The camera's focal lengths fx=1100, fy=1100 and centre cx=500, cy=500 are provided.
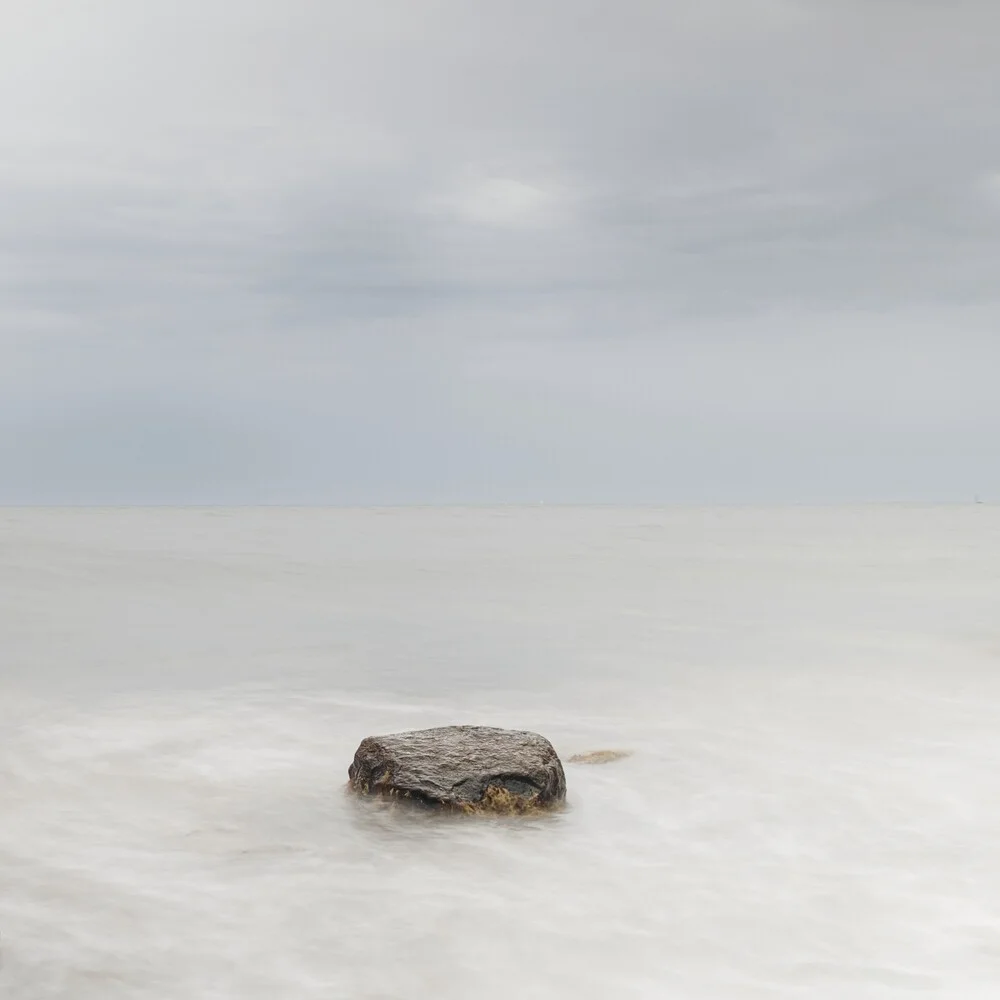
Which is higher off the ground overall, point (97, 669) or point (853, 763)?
point (97, 669)

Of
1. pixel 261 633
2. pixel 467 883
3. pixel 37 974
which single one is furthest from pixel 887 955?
pixel 261 633

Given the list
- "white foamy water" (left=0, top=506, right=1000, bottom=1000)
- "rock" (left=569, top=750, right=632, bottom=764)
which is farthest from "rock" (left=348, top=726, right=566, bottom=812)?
"rock" (left=569, top=750, right=632, bottom=764)

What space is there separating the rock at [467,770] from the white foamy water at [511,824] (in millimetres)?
177

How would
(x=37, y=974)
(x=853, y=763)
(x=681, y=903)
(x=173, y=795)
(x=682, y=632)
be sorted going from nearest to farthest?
(x=37, y=974) < (x=681, y=903) < (x=173, y=795) < (x=853, y=763) < (x=682, y=632)

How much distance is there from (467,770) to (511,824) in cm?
43

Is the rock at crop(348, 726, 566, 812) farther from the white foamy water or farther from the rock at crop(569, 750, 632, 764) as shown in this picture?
the rock at crop(569, 750, 632, 764)

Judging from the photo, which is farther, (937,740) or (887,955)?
(937,740)

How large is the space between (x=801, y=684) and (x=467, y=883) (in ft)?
27.8

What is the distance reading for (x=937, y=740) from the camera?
32.2 ft

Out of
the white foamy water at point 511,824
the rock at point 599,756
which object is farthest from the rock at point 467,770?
the rock at point 599,756

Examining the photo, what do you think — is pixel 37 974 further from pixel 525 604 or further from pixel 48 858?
pixel 525 604

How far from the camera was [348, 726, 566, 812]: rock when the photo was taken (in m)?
6.87

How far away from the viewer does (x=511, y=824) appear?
6.77 m

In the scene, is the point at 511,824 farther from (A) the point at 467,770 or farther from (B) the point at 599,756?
(B) the point at 599,756
